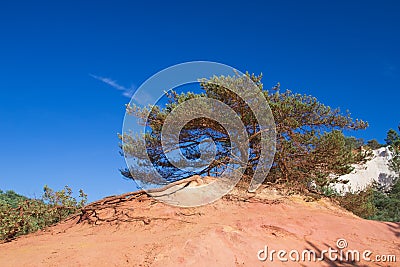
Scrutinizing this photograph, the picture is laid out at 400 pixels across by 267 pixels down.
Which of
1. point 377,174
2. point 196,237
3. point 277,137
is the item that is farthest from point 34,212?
point 377,174

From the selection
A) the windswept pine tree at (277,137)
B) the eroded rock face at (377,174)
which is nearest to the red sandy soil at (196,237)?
the windswept pine tree at (277,137)

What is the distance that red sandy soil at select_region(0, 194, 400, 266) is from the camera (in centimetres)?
458

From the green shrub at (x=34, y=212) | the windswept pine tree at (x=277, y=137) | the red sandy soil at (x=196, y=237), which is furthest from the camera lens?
the windswept pine tree at (x=277, y=137)

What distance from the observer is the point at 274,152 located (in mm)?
10867

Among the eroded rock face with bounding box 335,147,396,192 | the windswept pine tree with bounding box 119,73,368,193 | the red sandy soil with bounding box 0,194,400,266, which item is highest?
the eroded rock face with bounding box 335,147,396,192

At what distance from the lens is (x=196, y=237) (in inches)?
193

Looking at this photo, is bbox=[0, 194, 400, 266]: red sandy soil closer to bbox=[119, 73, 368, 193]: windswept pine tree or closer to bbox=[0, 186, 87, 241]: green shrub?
bbox=[0, 186, 87, 241]: green shrub

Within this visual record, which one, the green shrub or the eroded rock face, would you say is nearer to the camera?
the green shrub

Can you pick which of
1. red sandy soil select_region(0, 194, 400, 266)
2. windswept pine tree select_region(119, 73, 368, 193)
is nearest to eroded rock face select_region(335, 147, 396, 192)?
windswept pine tree select_region(119, 73, 368, 193)

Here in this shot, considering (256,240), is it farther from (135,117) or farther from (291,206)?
(135,117)

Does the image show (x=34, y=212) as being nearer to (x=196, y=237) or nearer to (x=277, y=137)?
(x=196, y=237)

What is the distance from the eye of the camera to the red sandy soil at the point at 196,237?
4.58m

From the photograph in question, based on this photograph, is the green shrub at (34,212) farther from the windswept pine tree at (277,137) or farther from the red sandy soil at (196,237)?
the windswept pine tree at (277,137)

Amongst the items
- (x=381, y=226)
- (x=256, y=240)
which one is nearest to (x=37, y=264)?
(x=256, y=240)
